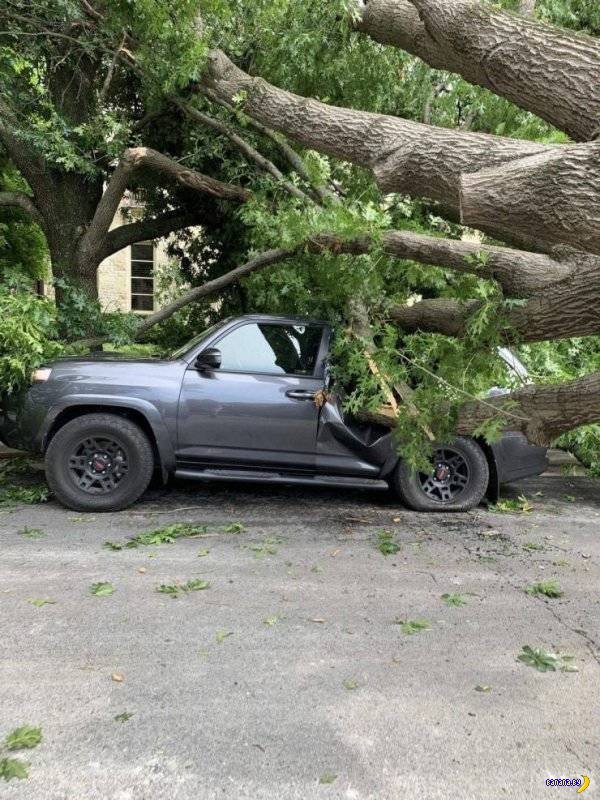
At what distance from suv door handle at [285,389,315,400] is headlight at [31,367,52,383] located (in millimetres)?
2072

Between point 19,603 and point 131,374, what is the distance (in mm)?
2359

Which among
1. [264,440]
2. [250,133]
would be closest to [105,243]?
[250,133]

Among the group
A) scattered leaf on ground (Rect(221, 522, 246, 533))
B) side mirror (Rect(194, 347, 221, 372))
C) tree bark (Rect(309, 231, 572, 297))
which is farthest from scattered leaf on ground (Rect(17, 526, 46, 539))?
tree bark (Rect(309, 231, 572, 297))

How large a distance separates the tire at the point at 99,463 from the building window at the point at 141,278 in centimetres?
1630

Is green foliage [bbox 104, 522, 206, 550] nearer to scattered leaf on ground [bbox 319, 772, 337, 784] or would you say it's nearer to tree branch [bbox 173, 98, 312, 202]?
scattered leaf on ground [bbox 319, 772, 337, 784]

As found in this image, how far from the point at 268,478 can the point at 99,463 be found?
4.81 ft

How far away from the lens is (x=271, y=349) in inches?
236

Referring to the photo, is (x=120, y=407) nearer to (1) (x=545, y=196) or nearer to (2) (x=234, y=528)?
(2) (x=234, y=528)

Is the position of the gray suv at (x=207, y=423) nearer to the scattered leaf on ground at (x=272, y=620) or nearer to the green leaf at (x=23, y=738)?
the scattered leaf on ground at (x=272, y=620)

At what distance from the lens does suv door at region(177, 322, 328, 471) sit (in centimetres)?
571

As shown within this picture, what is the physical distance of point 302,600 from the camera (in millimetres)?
4047

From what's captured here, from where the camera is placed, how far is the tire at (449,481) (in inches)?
239

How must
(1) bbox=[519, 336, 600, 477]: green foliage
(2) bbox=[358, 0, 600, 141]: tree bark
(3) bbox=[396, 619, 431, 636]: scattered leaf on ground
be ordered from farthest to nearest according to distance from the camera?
1. (1) bbox=[519, 336, 600, 477]: green foliage
2. (3) bbox=[396, 619, 431, 636]: scattered leaf on ground
3. (2) bbox=[358, 0, 600, 141]: tree bark

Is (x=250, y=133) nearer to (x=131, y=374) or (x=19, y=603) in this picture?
(x=131, y=374)
